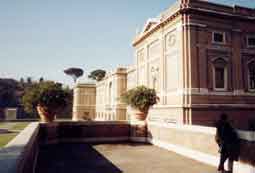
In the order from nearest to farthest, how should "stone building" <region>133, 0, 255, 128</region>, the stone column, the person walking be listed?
1. the person walking
2. "stone building" <region>133, 0, 255, 128</region>
3. the stone column

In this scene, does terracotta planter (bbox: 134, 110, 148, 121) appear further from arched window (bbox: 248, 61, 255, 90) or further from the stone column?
the stone column

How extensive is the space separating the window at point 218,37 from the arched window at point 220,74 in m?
1.70

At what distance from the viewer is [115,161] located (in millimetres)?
10859

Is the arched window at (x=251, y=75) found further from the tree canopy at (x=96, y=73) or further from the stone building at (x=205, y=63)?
the tree canopy at (x=96, y=73)

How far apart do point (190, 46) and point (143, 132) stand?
26.4ft

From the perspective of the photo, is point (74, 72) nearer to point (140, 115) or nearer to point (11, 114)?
point (11, 114)

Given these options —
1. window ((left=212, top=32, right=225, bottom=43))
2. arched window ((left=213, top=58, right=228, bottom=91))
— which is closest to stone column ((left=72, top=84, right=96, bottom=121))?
arched window ((left=213, top=58, right=228, bottom=91))

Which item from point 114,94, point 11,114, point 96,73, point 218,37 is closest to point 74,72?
point 96,73

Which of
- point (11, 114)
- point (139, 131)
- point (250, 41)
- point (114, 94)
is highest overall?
point (250, 41)

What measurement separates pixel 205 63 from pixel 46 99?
12956 mm

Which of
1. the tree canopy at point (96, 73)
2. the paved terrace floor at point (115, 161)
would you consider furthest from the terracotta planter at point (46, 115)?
the tree canopy at point (96, 73)

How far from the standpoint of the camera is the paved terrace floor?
30.9 ft

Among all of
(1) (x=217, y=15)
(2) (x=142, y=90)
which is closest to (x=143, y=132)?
(2) (x=142, y=90)

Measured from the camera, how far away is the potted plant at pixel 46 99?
50.5 ft
